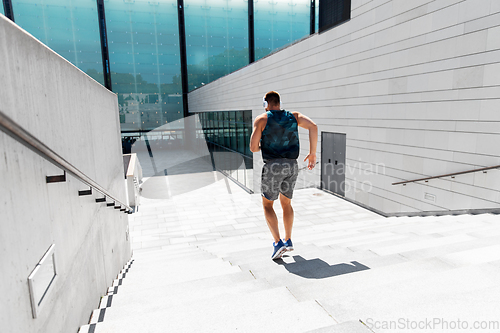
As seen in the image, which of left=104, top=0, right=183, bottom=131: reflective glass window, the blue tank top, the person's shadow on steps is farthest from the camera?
left=104, top=0, right=183, bottom=131: reflective glass window

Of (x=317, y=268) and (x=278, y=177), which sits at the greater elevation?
(x=278, y=177)

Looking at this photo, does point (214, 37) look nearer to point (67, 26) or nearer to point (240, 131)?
point (67, 26)

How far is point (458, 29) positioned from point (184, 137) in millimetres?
27262

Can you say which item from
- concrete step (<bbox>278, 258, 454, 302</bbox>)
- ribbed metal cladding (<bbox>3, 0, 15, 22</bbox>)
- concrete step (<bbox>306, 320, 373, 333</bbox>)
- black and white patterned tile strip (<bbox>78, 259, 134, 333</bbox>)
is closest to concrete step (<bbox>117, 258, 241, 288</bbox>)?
black and white patterned tile strip (<bbox>78, 259, 134, 333</bbox>)

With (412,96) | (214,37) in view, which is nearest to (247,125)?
(412,96)

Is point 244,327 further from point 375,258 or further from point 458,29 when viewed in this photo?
point 458,29

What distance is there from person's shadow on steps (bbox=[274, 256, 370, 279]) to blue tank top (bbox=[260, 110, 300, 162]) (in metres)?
1.08

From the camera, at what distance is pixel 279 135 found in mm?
2941

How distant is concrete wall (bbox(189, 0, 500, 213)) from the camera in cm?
495

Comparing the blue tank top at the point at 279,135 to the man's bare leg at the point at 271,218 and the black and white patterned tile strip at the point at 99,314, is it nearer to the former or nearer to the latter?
the man's bare leg at the point at 271,218

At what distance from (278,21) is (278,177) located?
2834 cm

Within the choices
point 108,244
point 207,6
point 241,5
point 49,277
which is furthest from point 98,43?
point 49,277

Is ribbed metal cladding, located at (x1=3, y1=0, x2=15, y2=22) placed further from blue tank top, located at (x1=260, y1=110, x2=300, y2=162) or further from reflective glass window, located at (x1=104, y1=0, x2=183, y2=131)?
blue tank top, located at (x1=260, y1=110, x2=300, y2=162)

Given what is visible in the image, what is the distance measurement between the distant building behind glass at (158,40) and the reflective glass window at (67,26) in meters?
0.07
